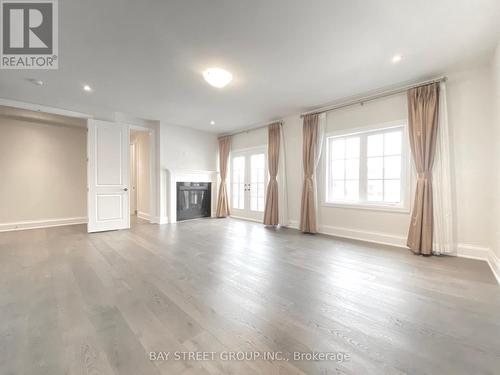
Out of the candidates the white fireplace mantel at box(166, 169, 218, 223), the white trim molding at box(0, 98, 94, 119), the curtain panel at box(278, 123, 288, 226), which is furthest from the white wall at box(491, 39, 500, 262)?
the white trim molding at box(0, 98, 94, 119)

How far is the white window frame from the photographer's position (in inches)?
139

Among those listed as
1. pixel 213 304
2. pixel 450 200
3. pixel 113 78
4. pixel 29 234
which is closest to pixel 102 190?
pixel 29 234

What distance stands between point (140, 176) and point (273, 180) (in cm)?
440

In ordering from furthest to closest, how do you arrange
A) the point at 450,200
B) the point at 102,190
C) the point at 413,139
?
the point at 102,190 → the point at 413,139 → the point at 450,200

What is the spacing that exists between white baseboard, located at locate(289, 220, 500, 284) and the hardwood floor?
18 centimetres

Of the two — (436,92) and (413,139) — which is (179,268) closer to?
(413,139)

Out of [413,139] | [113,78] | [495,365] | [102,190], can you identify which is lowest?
[495,365]

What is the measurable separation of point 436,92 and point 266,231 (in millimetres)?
3776

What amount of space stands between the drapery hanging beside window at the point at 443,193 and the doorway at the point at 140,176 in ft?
20.4

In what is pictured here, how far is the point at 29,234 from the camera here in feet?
14.3

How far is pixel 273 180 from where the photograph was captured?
541 centimetres

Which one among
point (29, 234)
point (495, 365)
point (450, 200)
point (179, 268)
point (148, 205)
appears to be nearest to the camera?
point (495, 365)

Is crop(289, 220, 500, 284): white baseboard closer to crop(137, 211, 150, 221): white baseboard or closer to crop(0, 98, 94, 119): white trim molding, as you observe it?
crop(137, 211, 150, 221): white baseboard

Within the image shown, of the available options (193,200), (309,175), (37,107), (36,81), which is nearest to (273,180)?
(309,175)
